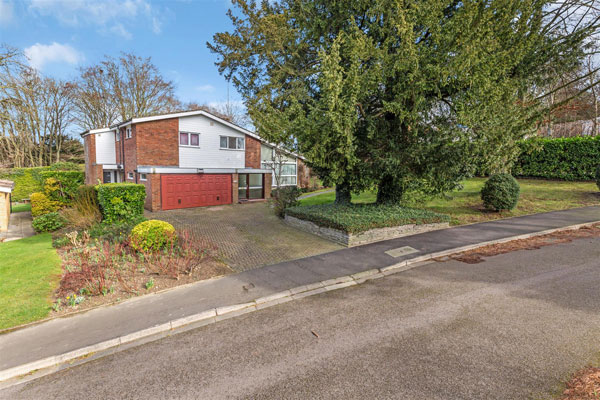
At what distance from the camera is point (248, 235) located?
11602 mm

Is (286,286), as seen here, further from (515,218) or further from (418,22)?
(515,218)

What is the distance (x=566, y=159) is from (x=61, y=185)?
107 ft

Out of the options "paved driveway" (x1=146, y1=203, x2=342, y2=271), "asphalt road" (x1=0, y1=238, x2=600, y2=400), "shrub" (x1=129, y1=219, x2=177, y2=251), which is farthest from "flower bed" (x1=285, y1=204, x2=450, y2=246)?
"shrub" (x1=129, y1=219, x2=177, y2=251)

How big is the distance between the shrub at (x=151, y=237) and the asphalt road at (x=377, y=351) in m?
4.56

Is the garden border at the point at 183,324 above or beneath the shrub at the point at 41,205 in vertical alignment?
beneath

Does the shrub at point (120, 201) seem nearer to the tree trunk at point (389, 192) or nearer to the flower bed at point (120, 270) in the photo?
the flower bed at point (120, 270)

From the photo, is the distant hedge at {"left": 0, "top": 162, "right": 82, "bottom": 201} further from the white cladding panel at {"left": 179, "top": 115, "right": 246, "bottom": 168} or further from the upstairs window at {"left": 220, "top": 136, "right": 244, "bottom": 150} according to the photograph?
the upstairs window at {"left": 220, "top": 136, "right": 244, "bottom": 150}

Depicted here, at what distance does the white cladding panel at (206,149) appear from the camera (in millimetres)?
19391

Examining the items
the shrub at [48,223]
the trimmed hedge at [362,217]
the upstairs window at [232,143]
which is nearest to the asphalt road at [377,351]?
the trimmed hedge at [362,217]

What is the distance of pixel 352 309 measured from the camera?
5613 mm

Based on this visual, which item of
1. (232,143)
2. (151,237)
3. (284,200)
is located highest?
(232,143)

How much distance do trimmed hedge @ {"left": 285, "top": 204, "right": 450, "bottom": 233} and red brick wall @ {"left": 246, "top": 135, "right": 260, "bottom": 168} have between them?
36.3 ft

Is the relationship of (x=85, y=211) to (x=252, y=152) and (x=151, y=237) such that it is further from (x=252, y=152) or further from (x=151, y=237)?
(x=252, y=152)

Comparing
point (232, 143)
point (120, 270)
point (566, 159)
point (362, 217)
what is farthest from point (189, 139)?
point (566, 159)
